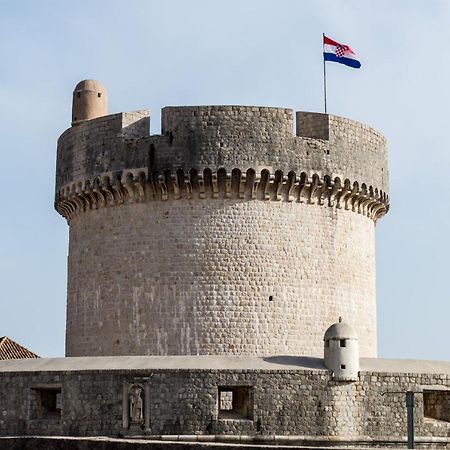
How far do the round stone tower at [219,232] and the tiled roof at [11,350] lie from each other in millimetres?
7609

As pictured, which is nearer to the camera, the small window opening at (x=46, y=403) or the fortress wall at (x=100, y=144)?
the small window opening at (x=46, y=403)

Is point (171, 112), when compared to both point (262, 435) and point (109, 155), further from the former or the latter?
point (262, 435)

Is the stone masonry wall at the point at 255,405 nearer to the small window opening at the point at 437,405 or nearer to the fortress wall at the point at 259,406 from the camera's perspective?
the fortress wall at the point at 259,406

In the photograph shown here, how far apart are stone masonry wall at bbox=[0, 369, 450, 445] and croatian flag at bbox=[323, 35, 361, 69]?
855 centimetres

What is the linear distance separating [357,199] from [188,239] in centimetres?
398

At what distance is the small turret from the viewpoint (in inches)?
701

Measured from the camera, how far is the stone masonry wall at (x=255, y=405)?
17.5 meters

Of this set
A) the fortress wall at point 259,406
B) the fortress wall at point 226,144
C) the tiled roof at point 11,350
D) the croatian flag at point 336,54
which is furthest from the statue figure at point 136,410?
the tiled roof at point 11,350

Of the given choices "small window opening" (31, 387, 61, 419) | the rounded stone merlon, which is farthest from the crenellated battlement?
"small window opening" (31, 387, 61, 419)

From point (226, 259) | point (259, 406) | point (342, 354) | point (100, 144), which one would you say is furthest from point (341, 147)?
point (259, 406)

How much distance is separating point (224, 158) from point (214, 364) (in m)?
4.88

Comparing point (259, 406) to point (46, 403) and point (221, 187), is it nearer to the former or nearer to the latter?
point (46, 403)

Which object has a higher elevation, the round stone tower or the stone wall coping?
the round stone tower

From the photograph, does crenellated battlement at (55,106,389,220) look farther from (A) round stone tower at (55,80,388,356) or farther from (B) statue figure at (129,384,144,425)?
(B) statue figure at (129,384,144,425)
